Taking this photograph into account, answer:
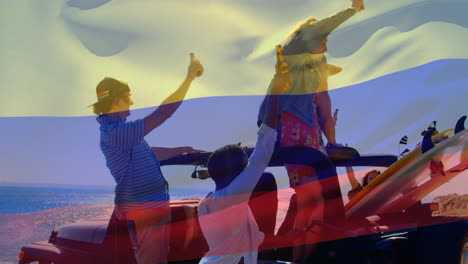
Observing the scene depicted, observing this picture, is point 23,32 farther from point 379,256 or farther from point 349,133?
point 379,256

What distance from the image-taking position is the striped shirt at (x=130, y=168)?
223cm

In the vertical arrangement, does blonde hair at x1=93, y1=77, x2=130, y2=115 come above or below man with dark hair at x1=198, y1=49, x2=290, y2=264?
above

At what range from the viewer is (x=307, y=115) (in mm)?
2387

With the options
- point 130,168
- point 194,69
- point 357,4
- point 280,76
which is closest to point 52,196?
point 130,168

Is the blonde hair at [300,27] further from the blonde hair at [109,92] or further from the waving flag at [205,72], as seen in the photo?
the blonde hair at [109,92]

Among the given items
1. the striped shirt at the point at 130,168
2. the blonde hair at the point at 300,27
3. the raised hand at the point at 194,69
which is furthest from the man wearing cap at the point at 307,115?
the striped shirt at the point at 130,168

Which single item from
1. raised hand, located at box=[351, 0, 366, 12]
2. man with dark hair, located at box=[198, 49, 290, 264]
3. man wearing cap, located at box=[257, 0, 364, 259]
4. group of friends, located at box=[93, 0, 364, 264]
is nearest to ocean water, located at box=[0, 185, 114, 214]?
group of friends, located at box=[93, 0, 364, 264]

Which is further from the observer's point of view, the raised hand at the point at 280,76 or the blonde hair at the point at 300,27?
the blonde hair at the point at 300,27

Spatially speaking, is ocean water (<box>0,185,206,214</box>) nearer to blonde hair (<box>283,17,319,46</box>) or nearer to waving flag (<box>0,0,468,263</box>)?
waving flag (<box>0,0,468,263</box>)

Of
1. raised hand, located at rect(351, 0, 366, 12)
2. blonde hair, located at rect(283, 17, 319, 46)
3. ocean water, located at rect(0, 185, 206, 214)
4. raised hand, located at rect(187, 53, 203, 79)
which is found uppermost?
raised hand, located at rect(351, 0, 366, 12)

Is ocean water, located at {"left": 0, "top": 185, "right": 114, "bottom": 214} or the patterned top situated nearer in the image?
the patterned top

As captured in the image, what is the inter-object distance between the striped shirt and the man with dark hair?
296mm

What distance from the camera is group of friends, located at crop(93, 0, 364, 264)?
210cm

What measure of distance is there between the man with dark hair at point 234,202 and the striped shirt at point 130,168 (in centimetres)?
30
